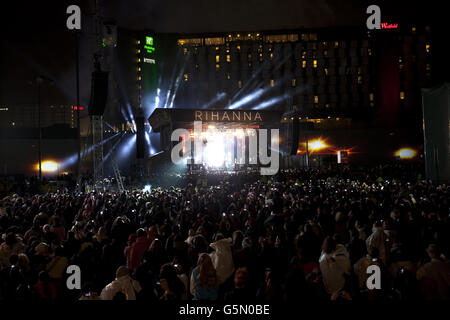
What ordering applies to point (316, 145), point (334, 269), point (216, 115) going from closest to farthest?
point (334, 269) < point (216, 115) < point (316, 145)

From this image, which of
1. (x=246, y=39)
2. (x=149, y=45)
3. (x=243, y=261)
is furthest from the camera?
(x=246, y=39)

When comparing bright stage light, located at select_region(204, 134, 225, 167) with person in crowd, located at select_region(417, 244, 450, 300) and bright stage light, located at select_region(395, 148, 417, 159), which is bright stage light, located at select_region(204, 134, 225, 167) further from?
person in crowd, located at select_region(417, 244, 450, 300)

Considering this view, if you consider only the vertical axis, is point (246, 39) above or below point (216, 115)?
above

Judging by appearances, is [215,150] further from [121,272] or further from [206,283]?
[206,283]

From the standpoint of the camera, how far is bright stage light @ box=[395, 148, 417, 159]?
4934cm

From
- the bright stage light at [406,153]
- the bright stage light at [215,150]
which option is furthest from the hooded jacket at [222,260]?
the bright stage light at [406,153]

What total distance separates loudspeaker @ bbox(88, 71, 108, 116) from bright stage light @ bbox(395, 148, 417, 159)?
4405cm

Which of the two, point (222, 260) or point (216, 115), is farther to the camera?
point (216, 115)

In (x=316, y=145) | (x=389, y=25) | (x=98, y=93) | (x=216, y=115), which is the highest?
(x=389, y=25)

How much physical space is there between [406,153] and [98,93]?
4511 cm

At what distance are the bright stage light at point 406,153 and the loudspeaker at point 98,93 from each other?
4405cm

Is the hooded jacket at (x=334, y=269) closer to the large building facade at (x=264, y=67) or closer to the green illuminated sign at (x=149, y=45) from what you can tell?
the large building facade at (x=264, y=67)

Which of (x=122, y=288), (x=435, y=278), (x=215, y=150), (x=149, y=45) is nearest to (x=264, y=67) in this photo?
Answer: (x=149, y=45)

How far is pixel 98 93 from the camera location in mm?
14992
